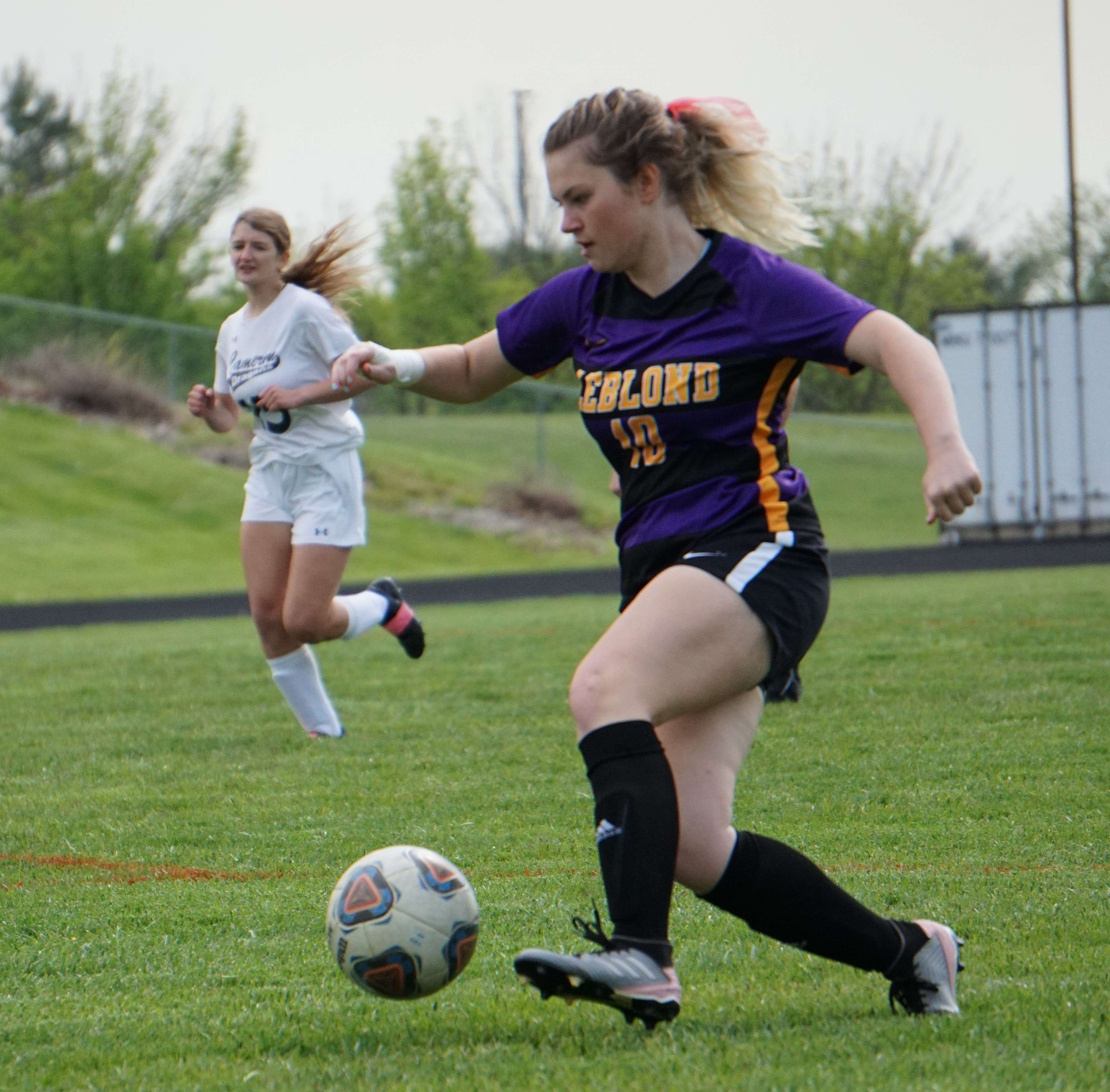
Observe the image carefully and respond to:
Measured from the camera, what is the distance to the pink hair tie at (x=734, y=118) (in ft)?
11.9

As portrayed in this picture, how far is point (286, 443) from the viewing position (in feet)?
24.0

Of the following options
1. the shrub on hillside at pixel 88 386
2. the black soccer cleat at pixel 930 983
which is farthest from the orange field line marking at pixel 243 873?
the shrub on hillside at pixel 88 386

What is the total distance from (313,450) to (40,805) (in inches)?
80.4

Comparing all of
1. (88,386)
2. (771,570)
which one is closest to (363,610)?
(771,570)

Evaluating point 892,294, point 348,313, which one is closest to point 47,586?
point 348,313

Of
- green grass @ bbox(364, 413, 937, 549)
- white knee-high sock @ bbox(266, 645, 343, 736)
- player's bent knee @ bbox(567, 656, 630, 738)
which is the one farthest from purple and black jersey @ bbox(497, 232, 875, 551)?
green grass @ bbox(364, 413, 937, 549)

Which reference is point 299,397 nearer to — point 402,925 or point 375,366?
point 375,366

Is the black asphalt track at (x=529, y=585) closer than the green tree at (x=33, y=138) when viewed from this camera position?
Yes

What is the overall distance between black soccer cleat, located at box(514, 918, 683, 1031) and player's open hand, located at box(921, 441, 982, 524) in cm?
108

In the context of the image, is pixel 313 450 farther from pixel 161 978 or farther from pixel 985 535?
pixel 985 535

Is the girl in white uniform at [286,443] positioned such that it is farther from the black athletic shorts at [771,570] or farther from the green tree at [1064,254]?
the green tree at [1064,254]

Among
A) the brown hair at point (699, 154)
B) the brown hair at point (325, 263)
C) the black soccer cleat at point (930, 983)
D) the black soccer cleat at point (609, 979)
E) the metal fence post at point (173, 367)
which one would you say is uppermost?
the metal fence post at point (173, 367)

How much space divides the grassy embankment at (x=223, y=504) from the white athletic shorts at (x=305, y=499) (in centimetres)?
1533

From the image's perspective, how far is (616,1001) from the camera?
3.12 metres
